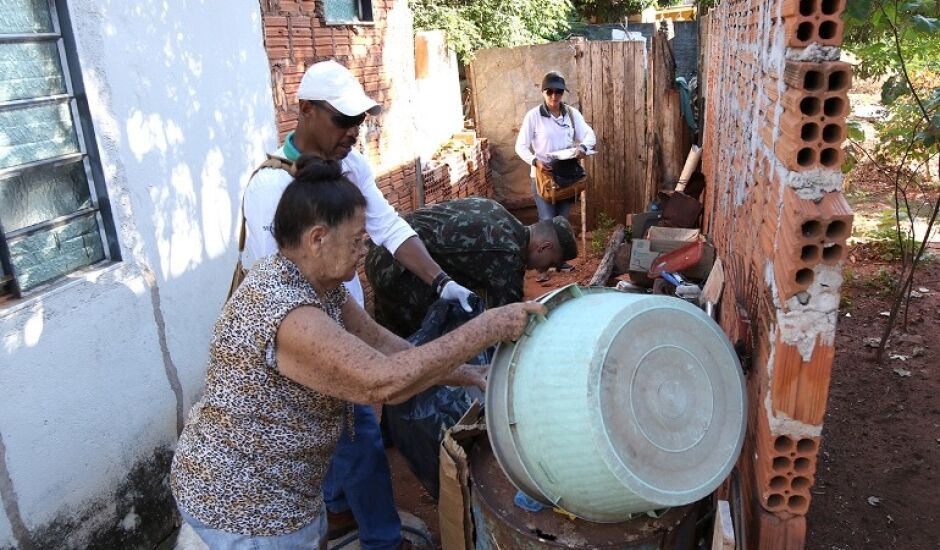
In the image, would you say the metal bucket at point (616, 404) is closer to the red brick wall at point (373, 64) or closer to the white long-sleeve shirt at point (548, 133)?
the red brick wall at point (373, 64)

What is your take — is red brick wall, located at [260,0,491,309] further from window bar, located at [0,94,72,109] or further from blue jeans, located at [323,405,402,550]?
blue jeans, located at [323,405,402,550]

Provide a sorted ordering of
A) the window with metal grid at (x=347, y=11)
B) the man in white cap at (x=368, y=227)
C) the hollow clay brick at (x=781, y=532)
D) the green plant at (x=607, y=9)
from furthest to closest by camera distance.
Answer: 1. the green plant at (x=607, y=9)
2. the window with metal grid at (x=347, y=11)
3. the man in white cap at (x=368, y=227)
4. the hollow clay brick at (x=781, y=532)

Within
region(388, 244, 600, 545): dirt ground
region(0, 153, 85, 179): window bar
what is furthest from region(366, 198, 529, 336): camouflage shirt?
region(0, 153, 85, 179): window bar

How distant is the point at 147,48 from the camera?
3.51m

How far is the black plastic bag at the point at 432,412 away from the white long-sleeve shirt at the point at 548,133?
4.34 metres

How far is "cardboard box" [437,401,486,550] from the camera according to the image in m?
2.61

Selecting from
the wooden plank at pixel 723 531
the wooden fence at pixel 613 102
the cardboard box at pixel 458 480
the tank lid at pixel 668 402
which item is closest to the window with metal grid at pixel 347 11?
the wooden fence at pixel 613 102

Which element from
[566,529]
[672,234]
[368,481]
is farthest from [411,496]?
[672,234]

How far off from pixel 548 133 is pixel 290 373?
6020 millimetres

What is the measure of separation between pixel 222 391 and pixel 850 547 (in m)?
2.62

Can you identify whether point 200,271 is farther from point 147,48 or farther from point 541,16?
point 541,16

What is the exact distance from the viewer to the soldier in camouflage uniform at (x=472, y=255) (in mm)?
3918

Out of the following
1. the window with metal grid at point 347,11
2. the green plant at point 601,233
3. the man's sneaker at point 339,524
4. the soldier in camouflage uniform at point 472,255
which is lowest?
the green plant at point 601,233

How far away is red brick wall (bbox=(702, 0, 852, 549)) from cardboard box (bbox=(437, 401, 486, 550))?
39.6 inches
